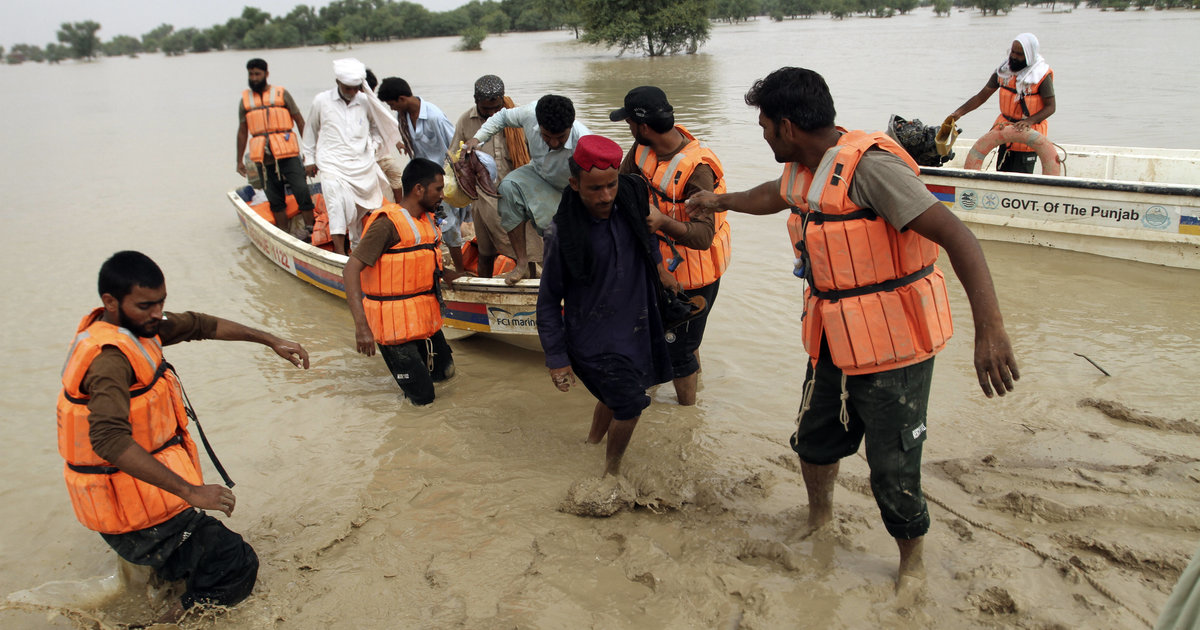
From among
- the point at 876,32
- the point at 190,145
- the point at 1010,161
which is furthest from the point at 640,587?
the point at 876,32

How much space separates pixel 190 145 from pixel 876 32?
34.9 meters

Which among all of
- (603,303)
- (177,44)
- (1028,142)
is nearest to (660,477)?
(603,303)

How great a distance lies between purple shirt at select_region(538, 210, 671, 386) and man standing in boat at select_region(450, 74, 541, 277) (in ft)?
5.99

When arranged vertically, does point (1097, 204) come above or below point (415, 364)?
above

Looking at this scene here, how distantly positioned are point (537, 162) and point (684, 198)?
1231 mm

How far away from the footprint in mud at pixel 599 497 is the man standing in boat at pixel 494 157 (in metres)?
2.10

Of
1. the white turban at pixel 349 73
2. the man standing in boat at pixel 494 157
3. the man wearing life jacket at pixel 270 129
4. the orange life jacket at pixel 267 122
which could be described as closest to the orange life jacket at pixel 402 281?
the man standing in boat at pixel 494 157

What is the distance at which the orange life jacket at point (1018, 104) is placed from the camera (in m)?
7.44

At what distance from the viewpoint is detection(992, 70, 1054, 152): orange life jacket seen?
7.44m

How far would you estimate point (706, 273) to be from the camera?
173 inches

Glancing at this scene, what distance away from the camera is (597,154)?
320 centimetres

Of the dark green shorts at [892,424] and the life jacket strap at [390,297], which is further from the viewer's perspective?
the life jacket strap at [390,297]

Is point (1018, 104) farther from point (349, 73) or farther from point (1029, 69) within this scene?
point (349, 73)

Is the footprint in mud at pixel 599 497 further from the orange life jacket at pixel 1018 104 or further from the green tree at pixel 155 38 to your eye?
the green tree at pixel 155 38
